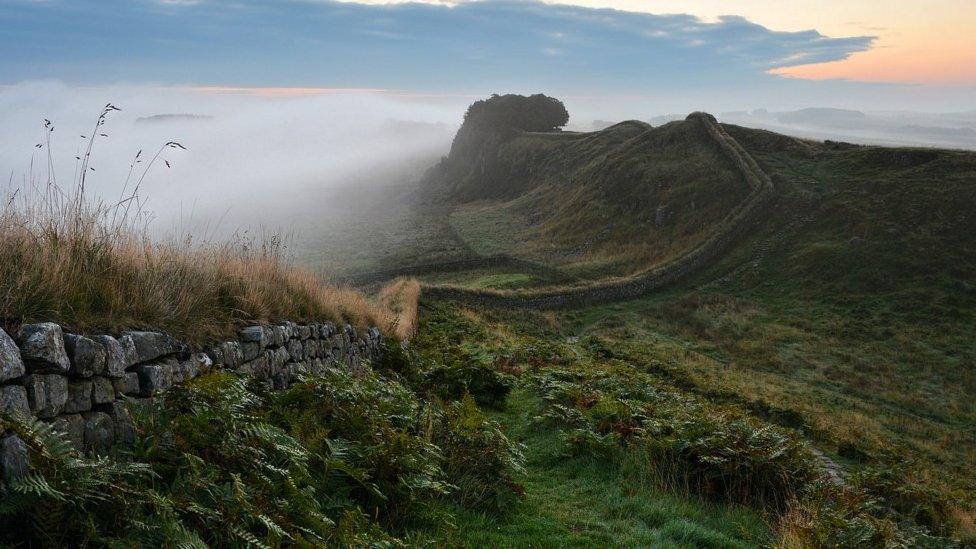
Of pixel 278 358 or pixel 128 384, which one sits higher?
pixel 128 384

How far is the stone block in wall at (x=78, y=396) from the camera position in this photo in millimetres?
5141

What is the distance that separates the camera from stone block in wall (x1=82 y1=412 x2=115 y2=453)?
521 cm

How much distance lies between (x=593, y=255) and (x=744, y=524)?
50.2m

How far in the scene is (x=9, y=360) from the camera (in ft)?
15.1

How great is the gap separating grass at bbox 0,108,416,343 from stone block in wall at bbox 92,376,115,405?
1.70ft

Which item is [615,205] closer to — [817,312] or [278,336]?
[817,312]

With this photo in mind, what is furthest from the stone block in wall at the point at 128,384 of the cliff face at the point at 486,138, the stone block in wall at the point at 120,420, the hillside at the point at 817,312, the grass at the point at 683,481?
the cliff face at the point at 486,138

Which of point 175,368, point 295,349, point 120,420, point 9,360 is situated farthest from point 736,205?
point 9,360

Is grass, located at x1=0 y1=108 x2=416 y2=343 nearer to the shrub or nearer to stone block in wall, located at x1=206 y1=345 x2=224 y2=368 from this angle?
stone block in wall, located at x1=206 y1=345 x2=224 y2=368

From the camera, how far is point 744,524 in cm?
752

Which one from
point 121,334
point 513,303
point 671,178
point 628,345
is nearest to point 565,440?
point 121,334

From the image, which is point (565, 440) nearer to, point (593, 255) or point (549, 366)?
point (549, 366)

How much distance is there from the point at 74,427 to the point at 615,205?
64.2m

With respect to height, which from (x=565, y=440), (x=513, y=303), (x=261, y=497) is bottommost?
(x=513, y=303)
